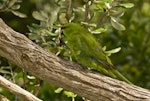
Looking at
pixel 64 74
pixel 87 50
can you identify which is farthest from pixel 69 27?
pixel 64 74

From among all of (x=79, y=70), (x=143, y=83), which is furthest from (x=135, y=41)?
(x=79, y=70)

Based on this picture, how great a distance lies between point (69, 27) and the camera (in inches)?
72.1

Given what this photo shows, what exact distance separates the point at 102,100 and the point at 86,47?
0.84 feet

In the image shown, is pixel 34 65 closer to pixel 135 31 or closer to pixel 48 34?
pixel 48 34

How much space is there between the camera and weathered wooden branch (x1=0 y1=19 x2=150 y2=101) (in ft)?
5.32

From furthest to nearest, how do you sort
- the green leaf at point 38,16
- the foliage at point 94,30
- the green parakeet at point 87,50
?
1. the green leaf at point 38,16
2. the foliage at point 94,30
3. the green parakeet at point 87,50

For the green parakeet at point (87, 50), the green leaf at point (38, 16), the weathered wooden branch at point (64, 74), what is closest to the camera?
the weathered wooden branch at point (64, 74)

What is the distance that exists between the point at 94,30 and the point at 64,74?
0.36 meters

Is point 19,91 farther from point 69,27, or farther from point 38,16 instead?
point 38,16

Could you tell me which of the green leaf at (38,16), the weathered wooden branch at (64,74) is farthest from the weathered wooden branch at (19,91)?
the green leaf at (38,16)

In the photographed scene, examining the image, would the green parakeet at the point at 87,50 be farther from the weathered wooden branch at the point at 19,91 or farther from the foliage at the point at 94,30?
the weathered wooden branch at the point at 19,91

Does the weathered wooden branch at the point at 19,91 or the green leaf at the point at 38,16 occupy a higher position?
the green leaf at the point at 38,16

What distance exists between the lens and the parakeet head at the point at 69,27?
71.5 inches

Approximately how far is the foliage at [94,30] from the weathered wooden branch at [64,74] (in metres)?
0.23
